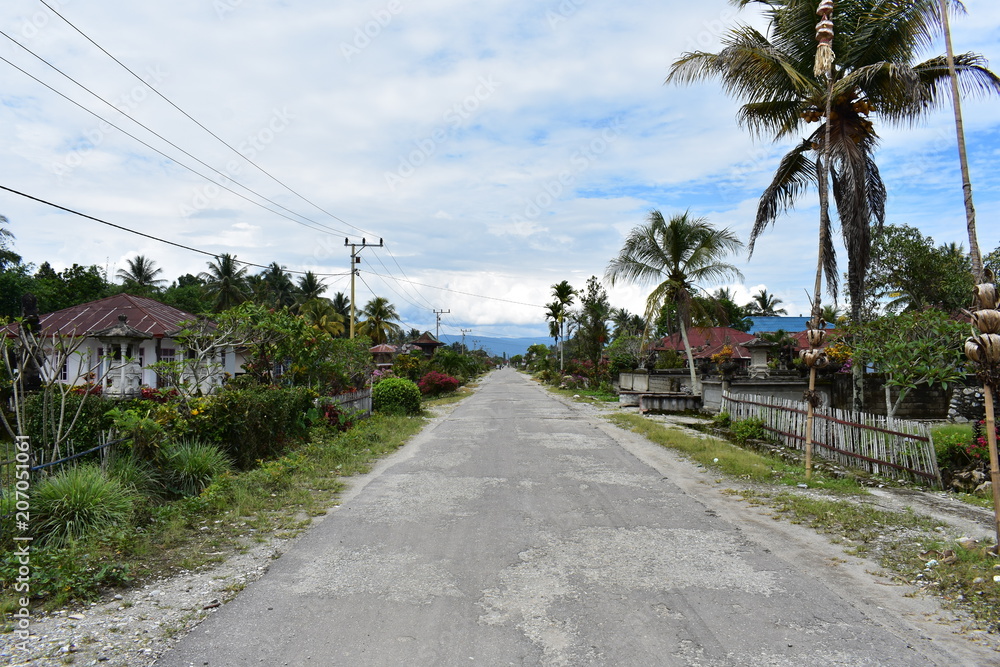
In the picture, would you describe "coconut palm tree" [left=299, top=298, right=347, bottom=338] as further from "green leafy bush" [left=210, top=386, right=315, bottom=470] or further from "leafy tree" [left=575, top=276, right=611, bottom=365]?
"green leafy bush" [left=210, top=386, right=315, bottom=470]

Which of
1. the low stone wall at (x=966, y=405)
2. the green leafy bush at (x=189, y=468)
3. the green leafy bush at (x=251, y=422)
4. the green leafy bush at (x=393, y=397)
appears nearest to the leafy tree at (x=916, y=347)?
the low stone wall at (x=966, y=405)

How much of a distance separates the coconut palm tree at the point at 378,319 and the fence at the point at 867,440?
43969 mm

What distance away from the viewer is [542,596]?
4.75 m

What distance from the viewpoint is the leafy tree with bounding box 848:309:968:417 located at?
1007cm

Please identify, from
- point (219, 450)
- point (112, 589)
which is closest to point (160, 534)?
point (112, 589)

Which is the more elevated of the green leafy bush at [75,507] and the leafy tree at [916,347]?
the leafy tree at [916,347]

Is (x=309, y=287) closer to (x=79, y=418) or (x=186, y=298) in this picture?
(x=186, y=298)

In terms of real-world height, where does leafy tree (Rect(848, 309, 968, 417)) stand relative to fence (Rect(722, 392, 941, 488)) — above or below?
above

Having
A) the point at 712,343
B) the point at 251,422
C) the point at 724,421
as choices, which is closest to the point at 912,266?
the point at 712,343

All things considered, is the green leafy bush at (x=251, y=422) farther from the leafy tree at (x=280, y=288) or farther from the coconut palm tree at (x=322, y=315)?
the leafy tree at (x=280, y=288)

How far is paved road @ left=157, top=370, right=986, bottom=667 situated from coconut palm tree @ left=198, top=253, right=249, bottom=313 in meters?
42.9

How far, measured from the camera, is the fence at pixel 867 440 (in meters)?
8.88

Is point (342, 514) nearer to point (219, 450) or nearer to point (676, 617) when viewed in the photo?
point (219, 450)

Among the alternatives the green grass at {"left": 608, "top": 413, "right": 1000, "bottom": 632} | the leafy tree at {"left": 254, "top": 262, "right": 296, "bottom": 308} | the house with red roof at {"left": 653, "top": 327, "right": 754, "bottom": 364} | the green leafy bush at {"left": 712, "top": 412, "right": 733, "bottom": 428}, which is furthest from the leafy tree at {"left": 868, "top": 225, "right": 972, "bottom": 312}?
the leafy tree at {"left": 254, "top": 262, "right": 296, "bottom": 308}
